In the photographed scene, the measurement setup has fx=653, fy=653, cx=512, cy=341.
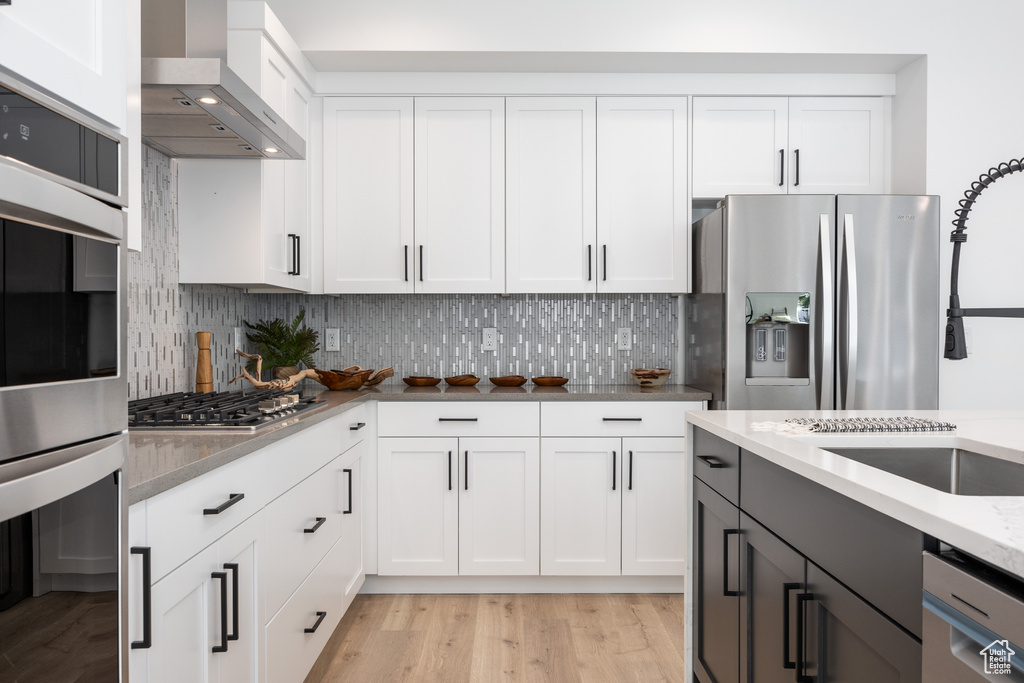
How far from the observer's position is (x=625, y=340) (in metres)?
3.38

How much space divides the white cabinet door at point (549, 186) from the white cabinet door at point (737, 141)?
0.17 metres

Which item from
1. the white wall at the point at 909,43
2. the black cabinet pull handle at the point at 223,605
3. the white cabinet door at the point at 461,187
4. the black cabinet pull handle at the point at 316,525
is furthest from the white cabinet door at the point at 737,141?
the black cabinet pull handle at the point at 223,605

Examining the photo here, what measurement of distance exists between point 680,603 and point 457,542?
1.00 m

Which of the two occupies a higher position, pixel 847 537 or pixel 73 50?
pixel 73 50

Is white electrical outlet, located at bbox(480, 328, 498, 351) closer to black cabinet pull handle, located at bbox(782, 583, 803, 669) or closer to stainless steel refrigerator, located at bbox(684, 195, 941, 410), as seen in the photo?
stainless steel refrigerator, located at bbox(684, 195, 941, 410)

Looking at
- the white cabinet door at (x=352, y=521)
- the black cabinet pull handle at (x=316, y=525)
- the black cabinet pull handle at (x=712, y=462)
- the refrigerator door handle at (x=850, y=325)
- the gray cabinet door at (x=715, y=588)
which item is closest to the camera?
the gray cabinet door at (x=715, y=588)

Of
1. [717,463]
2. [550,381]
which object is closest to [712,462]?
[717,463]

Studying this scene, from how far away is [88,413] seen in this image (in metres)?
0.88

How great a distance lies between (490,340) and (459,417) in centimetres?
65

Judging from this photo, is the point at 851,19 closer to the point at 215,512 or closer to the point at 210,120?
the point at 210,120

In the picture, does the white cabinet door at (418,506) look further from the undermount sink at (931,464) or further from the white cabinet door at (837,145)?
the white cabinet door at (837,145)

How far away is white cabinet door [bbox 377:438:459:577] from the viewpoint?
285 cm

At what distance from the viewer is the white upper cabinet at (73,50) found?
2.48 feet

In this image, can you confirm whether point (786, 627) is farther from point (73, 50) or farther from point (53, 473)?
point (73, 50)
